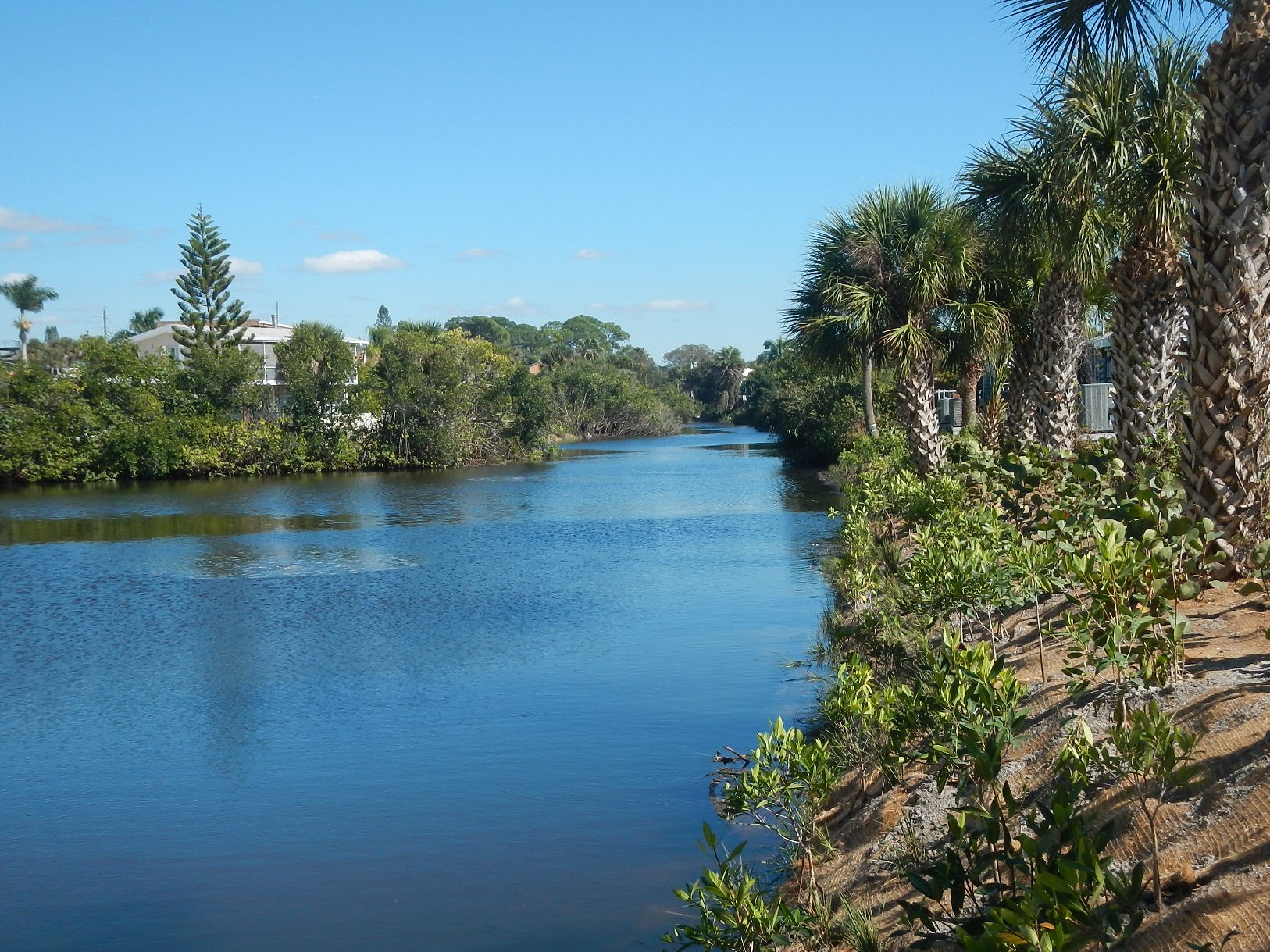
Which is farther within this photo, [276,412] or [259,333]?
[259,333]

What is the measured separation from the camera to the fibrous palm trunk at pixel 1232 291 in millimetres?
8352

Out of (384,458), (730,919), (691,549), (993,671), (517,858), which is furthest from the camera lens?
(384,458)

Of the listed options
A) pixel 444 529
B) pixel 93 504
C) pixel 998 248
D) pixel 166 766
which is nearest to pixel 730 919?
pixel 166 766

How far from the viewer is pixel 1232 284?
854 cm

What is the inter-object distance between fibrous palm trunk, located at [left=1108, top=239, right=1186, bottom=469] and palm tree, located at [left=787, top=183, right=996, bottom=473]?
6.77 m

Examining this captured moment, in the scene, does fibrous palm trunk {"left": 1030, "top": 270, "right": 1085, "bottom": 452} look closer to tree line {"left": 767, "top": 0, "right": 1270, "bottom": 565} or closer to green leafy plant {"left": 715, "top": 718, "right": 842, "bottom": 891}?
tree line {"left": 767, "top": 0, "right": 1270, "bottom": 565}

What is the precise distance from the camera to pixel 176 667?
582 inches

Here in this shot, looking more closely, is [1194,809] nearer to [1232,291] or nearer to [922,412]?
[1232,291]

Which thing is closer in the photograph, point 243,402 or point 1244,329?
point 1244,329

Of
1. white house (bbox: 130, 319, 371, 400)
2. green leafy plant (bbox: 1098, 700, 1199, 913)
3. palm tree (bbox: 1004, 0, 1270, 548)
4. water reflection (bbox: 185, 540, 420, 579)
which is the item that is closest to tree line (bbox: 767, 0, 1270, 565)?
palm tree (bbox: 1004, 0, 1270, 548)

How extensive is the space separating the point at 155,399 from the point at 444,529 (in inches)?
1035

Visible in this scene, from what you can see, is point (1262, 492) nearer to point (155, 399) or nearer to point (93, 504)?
point (93, 504)

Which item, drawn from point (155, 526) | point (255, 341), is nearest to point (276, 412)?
point (255, 341)

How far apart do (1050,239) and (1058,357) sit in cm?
409
